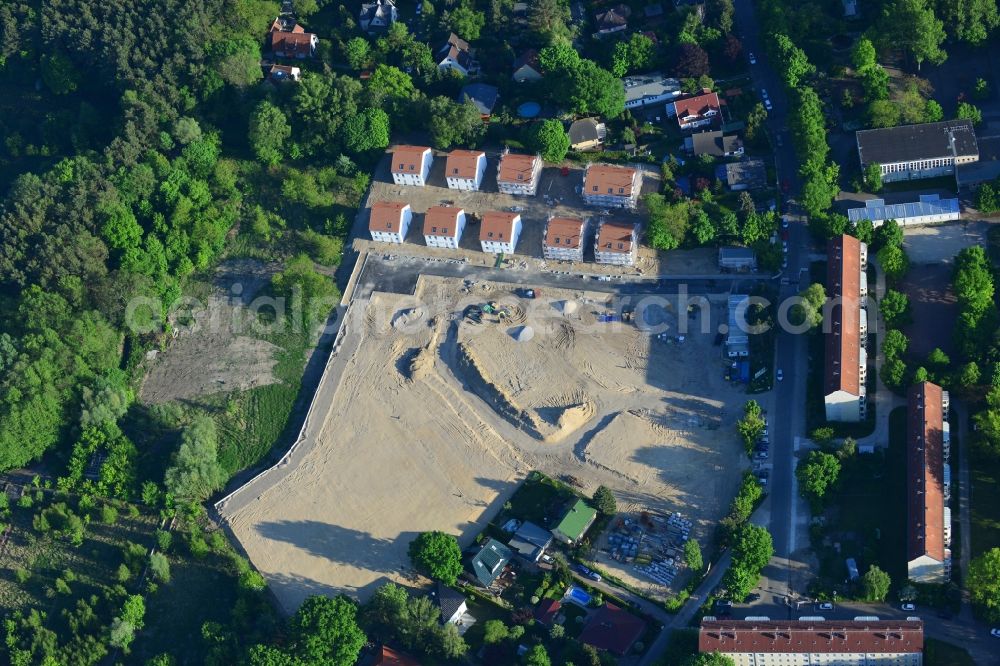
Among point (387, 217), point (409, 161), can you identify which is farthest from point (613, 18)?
point (387, 217)

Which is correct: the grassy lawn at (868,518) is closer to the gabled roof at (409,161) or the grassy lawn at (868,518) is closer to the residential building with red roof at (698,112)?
the residential building with red roof at (698,112)

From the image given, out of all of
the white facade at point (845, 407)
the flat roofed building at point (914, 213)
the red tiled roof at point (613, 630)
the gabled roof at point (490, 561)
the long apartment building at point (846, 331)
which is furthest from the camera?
the flat roofed building at point (914, 213)

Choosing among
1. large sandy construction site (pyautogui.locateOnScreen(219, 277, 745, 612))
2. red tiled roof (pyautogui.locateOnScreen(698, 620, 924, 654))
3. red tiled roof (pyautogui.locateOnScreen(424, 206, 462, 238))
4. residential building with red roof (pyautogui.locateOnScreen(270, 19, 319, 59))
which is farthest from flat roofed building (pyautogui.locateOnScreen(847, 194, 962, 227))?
residential building with red roof (pyautogui.locateOnScreen(270, 19, 319, 59))

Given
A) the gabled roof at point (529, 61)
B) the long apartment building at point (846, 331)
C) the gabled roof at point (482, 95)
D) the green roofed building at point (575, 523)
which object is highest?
the gabled roof at point (529, 61)

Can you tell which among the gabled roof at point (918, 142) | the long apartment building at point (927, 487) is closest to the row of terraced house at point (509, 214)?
the gabled roof at point (918, 142)

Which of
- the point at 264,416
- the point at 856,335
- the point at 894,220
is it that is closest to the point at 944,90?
the point at 894,220

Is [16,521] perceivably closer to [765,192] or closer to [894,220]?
[765,192]
